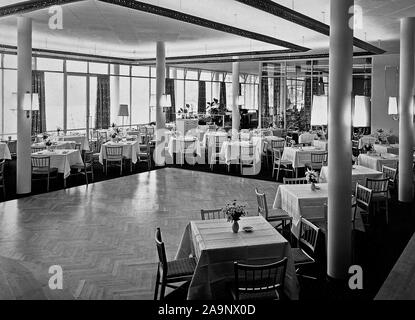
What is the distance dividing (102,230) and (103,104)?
12.3 meters

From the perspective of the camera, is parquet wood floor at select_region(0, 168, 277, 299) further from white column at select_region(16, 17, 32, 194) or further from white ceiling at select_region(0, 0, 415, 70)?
white ceiling at select_region(0, 0, 415, 70)

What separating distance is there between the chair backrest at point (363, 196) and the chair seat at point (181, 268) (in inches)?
129

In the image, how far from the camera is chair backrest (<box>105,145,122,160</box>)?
12.0 meters

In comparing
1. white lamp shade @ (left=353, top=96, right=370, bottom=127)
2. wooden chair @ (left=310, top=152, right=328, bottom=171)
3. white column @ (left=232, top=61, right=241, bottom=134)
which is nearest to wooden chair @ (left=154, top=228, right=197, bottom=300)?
white lamp shade @ (left=353, top=96, right=370, bottom=127)

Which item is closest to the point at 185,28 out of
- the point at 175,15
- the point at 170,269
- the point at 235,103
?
the point at 175,15

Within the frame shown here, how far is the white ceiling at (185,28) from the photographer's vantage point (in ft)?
27.5

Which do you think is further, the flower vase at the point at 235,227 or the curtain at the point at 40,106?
the curtain at the point at 40,106

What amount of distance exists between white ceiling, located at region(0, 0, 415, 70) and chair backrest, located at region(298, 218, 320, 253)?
4224 millimetres

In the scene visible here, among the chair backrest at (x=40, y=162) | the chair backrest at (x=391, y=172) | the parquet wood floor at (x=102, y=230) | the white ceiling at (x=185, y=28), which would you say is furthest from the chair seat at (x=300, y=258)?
the chair backrest at (x=40, y=162)

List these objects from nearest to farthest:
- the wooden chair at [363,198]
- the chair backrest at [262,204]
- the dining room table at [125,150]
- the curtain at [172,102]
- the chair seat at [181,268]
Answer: the chair seat at [181,268] → the chair backrest at [262,204] → the wooden chair at [363,198] → the dining room table at [125,150] → the curtain at [172,102]

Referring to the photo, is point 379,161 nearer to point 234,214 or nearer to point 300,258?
point 300,258

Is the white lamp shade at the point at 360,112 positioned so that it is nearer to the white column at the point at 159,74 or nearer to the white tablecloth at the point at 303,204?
the white tablecloth at the point at 303,204

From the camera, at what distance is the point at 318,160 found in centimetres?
1082

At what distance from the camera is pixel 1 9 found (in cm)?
816
